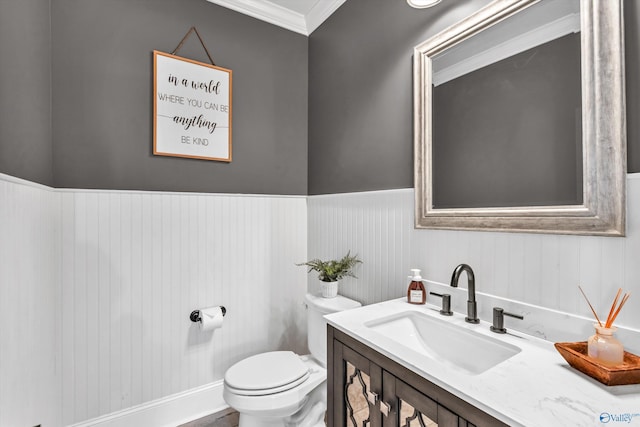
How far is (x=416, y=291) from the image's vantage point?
52.4 inches

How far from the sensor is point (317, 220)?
2.17 m

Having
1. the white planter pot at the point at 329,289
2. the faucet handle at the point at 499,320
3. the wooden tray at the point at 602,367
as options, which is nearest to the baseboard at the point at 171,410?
the white planter pot at the point at 329,289

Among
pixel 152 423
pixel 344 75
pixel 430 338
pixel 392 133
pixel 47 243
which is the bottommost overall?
pixel 152 423

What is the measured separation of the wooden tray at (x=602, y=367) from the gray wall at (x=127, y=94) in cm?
166

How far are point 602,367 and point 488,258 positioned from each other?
0.49m

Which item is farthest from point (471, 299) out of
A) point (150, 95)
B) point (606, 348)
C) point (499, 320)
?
point (150, 95)

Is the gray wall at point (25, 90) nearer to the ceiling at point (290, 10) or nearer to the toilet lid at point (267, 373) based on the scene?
the ceiling at point (290, 10)

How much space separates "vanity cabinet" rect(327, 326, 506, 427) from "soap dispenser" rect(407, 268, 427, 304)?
0.41 metres

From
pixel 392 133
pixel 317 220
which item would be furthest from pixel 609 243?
pixel 317 220

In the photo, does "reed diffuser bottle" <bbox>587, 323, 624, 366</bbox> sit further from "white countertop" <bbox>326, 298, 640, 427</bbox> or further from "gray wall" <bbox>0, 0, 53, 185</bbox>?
"gray wall" <bbox>0, 0, 53, 185</bbox>

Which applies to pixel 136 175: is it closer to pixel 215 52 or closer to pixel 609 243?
pixel 215 52

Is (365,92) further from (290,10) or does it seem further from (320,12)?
(290,10)

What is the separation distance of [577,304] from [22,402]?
177cm

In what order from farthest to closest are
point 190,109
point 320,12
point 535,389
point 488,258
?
point 320,12 < point 190,109 < point 488,258 < point 535,389
